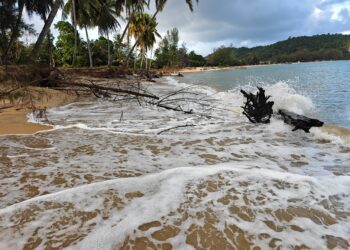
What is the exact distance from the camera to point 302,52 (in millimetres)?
123625

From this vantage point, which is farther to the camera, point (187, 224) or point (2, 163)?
point (2, 163)

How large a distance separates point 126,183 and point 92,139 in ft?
7.36

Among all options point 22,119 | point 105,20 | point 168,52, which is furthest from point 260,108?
point 168,52

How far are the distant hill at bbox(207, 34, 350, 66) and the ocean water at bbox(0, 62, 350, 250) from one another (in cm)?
11277

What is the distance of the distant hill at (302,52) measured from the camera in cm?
11431

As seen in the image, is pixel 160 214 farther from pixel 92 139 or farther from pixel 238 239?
pixel 92 139

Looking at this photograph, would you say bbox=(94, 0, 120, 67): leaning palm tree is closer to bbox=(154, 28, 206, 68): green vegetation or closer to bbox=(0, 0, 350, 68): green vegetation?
bbox=(0, 0, 350, 68): green vegetation

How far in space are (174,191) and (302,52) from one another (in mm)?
134671

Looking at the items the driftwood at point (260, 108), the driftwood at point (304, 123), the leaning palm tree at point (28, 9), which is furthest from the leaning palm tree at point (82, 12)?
the driftwood at point (304, 123)

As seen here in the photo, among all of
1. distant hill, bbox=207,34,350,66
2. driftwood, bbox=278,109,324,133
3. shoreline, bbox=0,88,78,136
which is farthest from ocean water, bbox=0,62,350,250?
distant hill, bbox=207,34,350,66

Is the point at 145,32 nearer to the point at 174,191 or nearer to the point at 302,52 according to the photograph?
the point at 174,191

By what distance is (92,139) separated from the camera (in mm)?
5273

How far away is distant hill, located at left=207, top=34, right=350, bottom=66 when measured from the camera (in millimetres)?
114312

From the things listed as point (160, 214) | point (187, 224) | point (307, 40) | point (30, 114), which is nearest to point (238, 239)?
point (187, 224)
